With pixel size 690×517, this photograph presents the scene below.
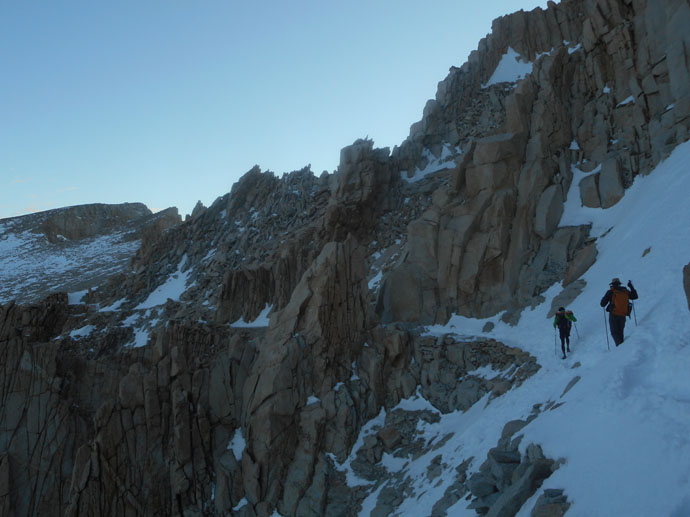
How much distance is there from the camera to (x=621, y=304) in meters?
13.5

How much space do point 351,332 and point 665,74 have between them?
23.7 m

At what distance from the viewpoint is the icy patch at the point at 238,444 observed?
2611cm

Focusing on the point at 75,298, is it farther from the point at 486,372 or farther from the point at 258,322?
the point at 486,372

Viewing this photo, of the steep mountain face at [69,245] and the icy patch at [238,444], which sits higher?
the steep mountain face at [69,245]

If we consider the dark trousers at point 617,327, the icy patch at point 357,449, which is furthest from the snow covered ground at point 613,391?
the dark trousers at point 617,327

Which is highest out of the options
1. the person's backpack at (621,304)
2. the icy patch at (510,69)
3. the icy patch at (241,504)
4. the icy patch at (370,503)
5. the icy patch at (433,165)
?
the icy patch at (510,69)

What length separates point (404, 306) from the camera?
30.5 m

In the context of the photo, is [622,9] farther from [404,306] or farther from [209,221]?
[209,221]

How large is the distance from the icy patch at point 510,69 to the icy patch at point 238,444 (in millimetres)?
36775

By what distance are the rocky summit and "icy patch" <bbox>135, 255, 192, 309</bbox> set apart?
319 cm

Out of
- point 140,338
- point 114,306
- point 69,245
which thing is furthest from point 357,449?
point 69,245

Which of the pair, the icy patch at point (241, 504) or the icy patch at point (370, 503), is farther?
the icy patch at point (241, 504)

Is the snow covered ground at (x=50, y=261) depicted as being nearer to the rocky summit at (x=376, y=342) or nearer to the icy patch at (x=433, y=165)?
the rocky summit at (x=376, y=342)

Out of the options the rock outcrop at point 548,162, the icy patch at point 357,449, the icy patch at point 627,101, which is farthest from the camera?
the icy patch at point 627,101
